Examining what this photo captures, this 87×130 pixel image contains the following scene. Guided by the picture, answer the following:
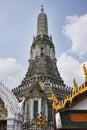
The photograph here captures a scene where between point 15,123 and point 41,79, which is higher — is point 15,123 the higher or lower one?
the lower one

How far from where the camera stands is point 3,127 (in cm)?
1494

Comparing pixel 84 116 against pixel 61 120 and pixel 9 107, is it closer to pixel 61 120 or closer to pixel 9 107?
pixel 61 120

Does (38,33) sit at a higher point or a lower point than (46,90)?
higher

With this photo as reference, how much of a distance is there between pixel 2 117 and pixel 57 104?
4.61 m

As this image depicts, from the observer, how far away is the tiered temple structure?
37688 millimetres

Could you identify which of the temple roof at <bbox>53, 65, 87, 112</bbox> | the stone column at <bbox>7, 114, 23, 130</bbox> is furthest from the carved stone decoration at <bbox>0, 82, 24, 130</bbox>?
the temple roof at <bbox>53, 65, 87, 112</bbox>

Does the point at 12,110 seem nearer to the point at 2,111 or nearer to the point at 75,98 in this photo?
the point at 2,111

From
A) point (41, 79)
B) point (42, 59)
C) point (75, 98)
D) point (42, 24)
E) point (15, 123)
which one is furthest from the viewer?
point (42, 24)

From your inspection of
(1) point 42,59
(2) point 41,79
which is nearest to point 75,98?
(2) point 41,79

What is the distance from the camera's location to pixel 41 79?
46.8 m

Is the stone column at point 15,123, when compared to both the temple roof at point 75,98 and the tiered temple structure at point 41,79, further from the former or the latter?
the tiered temple structure at point 41,79

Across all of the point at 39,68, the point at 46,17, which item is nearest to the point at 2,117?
the point at 39,68

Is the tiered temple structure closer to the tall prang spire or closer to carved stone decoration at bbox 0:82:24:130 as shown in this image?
the tall prang spire

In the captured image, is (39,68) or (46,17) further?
(46,17)
